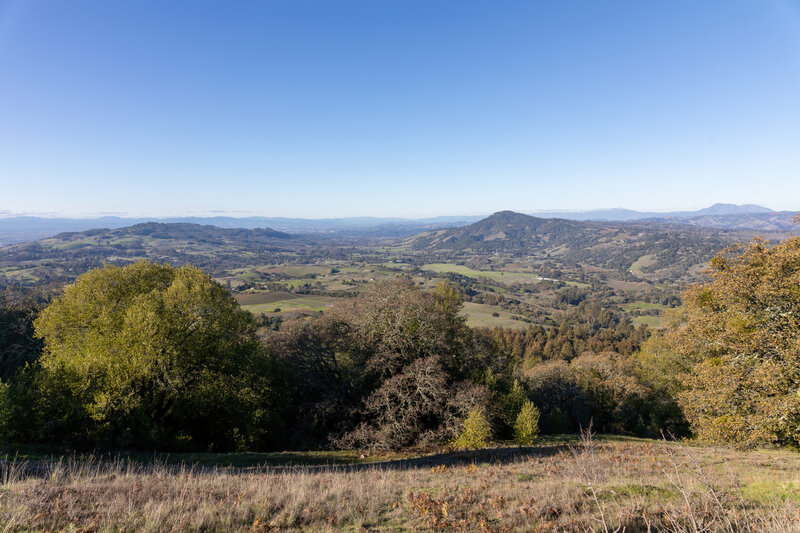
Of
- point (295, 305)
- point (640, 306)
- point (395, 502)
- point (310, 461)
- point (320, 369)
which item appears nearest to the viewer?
point (395, 502)

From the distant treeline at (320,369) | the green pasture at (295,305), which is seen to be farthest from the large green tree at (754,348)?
the green pasture at (295,305)

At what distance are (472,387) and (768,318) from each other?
1606cm

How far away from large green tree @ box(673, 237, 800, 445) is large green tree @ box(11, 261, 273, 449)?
25.1m

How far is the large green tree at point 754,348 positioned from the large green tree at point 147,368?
25.1 metres

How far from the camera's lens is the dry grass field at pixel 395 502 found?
6.68 m

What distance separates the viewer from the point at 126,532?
6.27 m

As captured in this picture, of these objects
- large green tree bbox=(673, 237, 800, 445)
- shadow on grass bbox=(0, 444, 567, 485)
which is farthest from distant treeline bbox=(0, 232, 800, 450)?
shadow on grass bbox=(0, 444, 567, 485)

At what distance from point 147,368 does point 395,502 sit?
1748 centimetres

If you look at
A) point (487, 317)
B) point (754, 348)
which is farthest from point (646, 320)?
point (754, 348)

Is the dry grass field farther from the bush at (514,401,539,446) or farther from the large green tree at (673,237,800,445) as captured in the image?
the bush at (514,401,539,446)

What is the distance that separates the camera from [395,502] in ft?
28.6

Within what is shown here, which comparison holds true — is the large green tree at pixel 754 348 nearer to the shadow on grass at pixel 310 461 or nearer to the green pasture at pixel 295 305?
the shadow on grass at pixel 310 461

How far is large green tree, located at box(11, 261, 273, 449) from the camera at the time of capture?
17812 mm

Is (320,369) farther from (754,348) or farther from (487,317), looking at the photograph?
(487,317)
